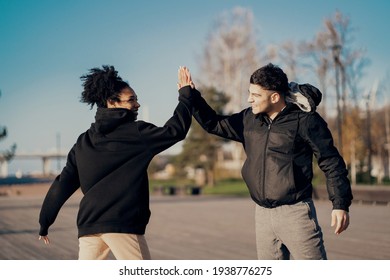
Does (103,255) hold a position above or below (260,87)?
below

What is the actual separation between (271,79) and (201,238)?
20.9 feet

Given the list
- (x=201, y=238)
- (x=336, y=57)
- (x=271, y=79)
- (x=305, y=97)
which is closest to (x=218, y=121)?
(x=271, y=79)

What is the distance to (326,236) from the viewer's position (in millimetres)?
9727

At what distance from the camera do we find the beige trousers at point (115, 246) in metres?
3.41

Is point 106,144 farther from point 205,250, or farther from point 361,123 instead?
point 361,123

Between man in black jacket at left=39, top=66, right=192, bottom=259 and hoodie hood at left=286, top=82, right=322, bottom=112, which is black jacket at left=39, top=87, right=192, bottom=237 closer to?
man in black jacket at left=39, top=66, right=192, bottom=259

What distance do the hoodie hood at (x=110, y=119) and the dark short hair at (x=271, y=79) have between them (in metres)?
0.74

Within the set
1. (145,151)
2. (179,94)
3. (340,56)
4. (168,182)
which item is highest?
(340,56)

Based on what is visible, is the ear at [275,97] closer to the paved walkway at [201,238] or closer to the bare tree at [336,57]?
the paved walkway at [201,238]

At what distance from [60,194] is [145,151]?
0.54m

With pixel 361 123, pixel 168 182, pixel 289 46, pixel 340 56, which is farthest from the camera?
pixel 168 182

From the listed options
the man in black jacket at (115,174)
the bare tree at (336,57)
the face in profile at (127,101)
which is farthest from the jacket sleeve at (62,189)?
the bare tree at (336,57)

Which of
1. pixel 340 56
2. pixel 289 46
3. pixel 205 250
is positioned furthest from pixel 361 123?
pixel 205 250

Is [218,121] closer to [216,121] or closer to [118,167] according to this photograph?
[216,121]
